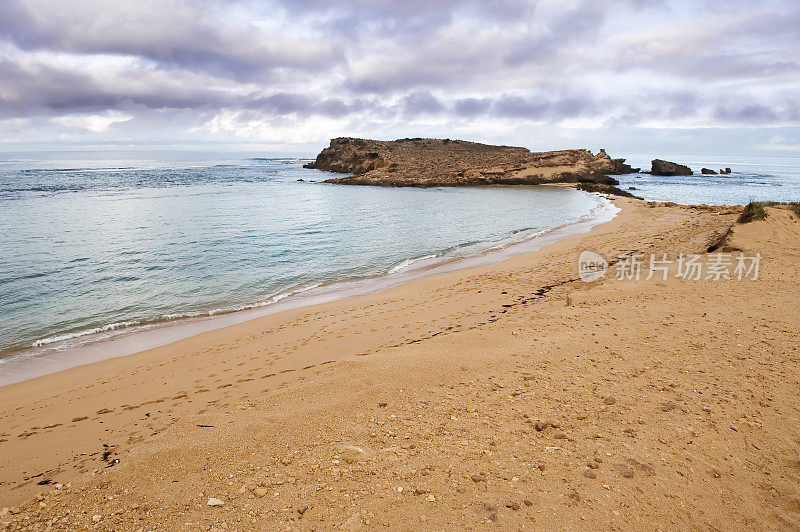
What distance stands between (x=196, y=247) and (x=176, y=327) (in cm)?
927

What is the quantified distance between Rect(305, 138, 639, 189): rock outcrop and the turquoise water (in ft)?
63.7

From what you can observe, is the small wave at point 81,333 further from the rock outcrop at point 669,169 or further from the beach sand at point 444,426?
the rock outcrop at point 669,169

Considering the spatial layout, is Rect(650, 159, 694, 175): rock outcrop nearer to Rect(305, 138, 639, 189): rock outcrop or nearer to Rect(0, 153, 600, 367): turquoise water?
Rect(305, 138, 639, 189): rock outcrop

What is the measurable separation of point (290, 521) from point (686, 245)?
16287 mm

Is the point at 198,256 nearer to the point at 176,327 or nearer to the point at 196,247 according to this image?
the point at 196,247

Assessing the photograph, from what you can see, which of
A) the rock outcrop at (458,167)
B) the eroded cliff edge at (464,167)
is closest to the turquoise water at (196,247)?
the eroded cliff edge at (464,167)

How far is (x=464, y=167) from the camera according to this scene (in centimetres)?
6269

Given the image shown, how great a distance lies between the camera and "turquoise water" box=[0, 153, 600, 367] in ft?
34.4

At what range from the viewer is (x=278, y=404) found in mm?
4984

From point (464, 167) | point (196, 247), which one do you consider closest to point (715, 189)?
point (464, 167)

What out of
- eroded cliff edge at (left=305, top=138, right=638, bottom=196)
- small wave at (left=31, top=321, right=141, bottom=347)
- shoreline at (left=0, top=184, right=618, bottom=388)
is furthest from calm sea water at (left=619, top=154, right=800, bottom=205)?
small wave at (left=31, top=321, right=141, bottom=347)

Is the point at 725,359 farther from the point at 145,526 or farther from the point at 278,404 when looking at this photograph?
the point at 145,526

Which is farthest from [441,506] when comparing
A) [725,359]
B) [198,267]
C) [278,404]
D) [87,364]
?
[198,267]

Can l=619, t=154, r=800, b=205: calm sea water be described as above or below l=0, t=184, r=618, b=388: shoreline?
above
